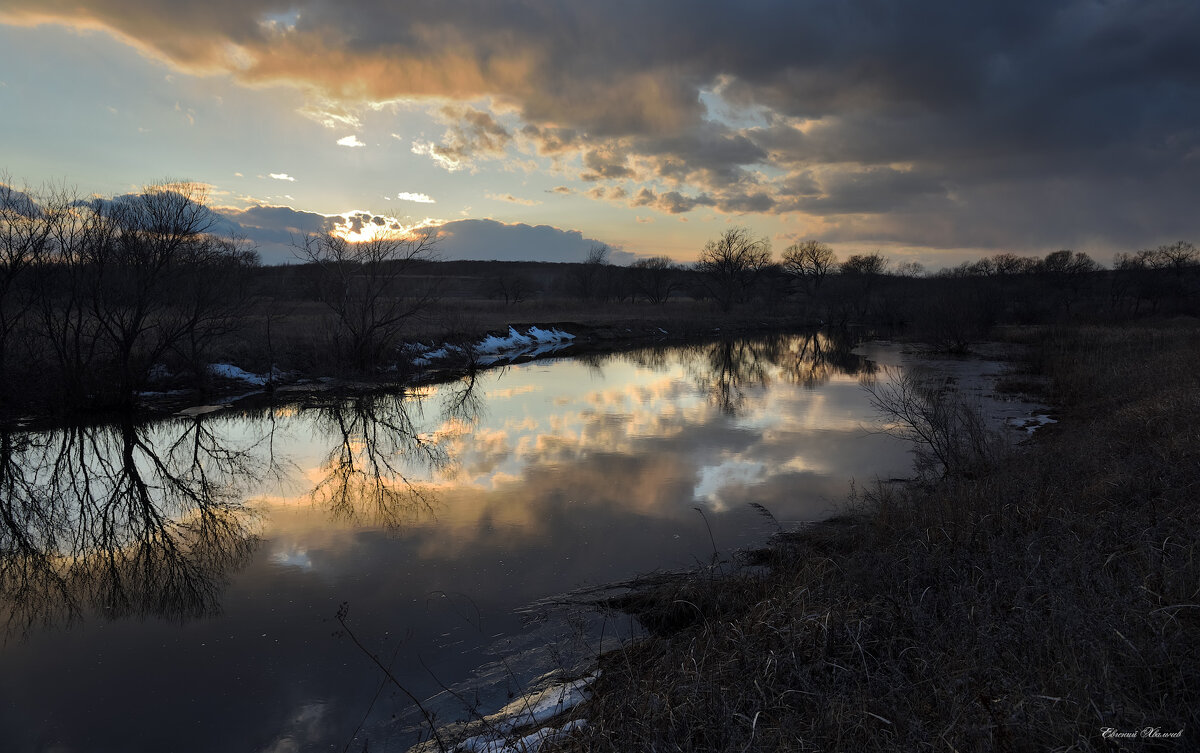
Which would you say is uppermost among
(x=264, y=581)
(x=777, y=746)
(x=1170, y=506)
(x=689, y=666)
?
(x=1170, y=506)

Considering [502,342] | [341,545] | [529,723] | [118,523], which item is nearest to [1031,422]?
[529,723]

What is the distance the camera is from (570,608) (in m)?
6.23

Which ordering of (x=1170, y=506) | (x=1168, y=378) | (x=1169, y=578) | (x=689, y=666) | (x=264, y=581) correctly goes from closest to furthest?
(x=1169, y=578)
(x=689, y=666)
(x=1170, y=506)
(x=264, y=581)
(x=1168, y=378)

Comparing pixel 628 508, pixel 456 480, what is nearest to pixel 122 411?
pixel 456 480

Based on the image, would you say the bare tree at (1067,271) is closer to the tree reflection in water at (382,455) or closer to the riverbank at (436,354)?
the riverbank at (436,354)

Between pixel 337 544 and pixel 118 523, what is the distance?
12.1 feet

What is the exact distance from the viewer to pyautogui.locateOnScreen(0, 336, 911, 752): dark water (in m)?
4.92

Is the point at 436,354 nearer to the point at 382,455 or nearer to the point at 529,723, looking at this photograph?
the point at 382,455

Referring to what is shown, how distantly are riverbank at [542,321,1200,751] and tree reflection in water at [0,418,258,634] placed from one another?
5.49 m

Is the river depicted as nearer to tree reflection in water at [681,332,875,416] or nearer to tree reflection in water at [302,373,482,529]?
tree reflection in water at [302,373,482,529]

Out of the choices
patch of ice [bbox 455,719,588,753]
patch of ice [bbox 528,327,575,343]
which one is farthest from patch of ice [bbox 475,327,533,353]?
patch of ice [bbox 455,719,588,753]

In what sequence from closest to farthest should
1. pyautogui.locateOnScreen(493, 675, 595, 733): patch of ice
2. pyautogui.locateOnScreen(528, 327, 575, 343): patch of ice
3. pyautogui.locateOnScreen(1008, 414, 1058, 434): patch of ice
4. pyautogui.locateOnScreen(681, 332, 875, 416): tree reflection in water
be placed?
pyautogui.locateOnScreen(493, 675, 595, 733): patch of ice, pyautogui.locateOnScreen(1008, 414, 1058, 434): patch of ice, pyautogui.locateOnScreen(681, 332, 875, 416): tree reflection in water, pyautogui.locateOnScreen(528, 327, 575, 343): patch of ice

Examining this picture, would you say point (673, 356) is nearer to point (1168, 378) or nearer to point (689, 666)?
point (1168, 378)

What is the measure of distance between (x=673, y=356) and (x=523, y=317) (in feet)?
59.6
